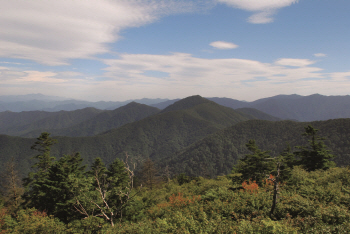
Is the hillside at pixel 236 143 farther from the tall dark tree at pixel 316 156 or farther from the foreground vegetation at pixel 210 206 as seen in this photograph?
the foreground vegetation at pixel 210 206

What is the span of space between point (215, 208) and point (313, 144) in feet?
89.4

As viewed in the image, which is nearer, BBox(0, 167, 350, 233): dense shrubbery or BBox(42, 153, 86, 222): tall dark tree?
BBox(0, 167, 350, 233): dense shrubbery

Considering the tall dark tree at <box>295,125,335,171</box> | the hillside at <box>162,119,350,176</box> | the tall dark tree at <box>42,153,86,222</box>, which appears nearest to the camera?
the tall dark tree at <box>42,153,86,222</box>

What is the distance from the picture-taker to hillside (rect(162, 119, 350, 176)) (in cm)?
14609

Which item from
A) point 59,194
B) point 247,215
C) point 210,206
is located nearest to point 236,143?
point 210,206

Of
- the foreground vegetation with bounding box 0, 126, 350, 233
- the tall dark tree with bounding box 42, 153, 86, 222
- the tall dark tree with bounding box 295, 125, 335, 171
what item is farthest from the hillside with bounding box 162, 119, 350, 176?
the tall dark tree with bounding box 42, 153, 86, 222

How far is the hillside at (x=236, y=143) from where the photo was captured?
146087 millimetres

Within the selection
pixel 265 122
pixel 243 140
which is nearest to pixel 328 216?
pixel 243 140

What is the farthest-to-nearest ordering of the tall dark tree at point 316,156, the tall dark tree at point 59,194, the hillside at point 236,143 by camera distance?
the hillside at point 236,143 → the tall dark tree at point 316,156 → the tall dark tree at point 59,194

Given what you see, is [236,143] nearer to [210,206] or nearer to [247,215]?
[210,206]

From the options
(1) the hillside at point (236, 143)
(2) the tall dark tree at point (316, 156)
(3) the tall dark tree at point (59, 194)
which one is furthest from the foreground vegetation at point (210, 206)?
(1) the hillside at point (236, 143)

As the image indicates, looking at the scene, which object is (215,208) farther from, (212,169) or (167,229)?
(212,169)

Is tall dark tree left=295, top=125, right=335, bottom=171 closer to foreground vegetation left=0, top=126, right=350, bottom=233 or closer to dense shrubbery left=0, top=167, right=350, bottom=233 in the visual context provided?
foreground vegetation left=0, top=126, right=350, bottom=233

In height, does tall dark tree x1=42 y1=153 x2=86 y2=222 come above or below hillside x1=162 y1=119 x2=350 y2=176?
above
